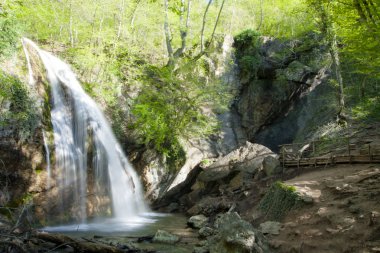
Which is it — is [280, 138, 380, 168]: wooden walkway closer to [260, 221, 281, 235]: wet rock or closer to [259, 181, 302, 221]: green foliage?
[259, 181, 302, 221]: green foliage

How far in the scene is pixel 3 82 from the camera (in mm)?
11844

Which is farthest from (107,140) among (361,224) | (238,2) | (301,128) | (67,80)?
(238,2)

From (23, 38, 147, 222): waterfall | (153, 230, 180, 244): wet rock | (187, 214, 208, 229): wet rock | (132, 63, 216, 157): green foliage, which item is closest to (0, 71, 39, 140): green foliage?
(23, 38, 147, 222): waterfall

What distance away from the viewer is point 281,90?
84.5 feet

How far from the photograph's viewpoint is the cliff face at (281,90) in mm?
25094

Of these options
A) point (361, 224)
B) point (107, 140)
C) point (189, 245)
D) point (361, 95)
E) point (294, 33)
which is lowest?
point (189, 245)

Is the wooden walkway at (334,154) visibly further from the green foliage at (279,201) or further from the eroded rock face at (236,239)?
the eroded rock face at (236,239)

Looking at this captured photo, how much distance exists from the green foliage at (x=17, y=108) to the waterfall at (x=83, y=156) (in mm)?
1329

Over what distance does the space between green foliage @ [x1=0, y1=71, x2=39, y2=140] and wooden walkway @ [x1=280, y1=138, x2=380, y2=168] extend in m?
11.0

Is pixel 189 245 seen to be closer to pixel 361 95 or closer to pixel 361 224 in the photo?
pixel 361 224

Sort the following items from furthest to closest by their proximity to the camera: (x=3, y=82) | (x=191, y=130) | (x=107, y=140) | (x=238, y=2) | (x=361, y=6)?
1. (x=238, y=2)
2. (x=191, y=130)
3. (x=107, y=140)
4. (x=3, y=82)
5. (x=361, y=6)

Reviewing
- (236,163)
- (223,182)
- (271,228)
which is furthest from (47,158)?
(236,163)

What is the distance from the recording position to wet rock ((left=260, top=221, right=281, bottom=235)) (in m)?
9.08

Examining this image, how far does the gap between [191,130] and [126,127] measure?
3.90m
